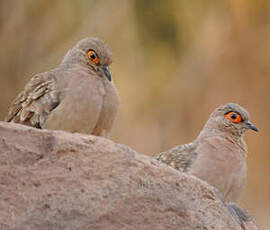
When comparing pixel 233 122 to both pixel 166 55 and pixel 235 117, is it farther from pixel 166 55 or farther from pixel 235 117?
pixel 166 55

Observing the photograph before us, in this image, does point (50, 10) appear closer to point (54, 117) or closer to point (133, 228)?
point (54, 117)

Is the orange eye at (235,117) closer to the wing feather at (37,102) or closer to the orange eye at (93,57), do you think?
the orange eye at (93,57)

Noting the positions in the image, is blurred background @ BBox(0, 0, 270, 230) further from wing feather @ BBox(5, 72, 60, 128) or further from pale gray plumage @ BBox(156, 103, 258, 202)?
wing feather @ BBox(5, 72, 60, 128)

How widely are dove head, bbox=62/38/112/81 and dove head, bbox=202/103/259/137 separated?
1540 millimetres

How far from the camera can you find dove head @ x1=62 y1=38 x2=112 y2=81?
822 cm

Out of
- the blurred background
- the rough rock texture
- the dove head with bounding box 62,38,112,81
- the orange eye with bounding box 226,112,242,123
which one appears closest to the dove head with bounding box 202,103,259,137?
the orange eye with bounding box 226,112,242,123

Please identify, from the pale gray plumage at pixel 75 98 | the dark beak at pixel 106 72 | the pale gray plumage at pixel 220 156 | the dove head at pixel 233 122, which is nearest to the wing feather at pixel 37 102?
the pale gray plumage at pixel 75 98

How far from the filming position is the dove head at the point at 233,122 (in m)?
9.19

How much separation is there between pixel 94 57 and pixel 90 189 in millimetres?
2630

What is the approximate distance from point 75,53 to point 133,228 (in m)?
2.95

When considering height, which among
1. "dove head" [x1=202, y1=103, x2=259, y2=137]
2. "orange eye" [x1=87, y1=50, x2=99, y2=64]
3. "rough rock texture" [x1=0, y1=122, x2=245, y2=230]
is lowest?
"rough rock texture" [x1=0, y1=122, x2=245, y2=230]

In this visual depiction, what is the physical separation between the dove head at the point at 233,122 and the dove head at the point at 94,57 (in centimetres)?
154

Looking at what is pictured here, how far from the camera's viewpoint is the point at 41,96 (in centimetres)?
806

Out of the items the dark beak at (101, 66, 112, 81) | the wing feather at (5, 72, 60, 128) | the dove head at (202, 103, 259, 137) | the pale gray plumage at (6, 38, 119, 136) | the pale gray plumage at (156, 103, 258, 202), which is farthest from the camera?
the dove head at (202, 103, 259, 137)
